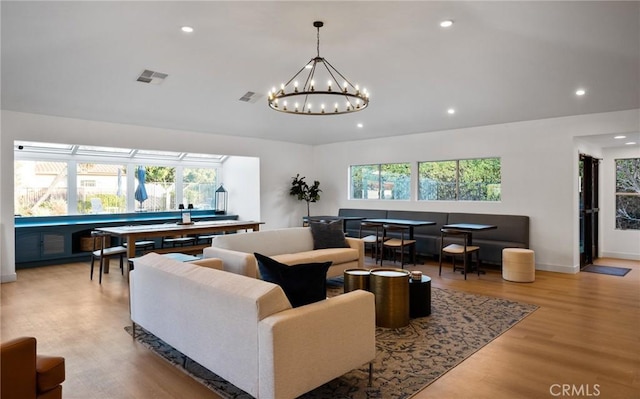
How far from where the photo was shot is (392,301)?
386cm

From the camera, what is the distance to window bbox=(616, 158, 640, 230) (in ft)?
25.7

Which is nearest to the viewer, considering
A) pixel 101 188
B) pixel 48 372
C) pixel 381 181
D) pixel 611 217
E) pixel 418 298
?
pixel 48 372

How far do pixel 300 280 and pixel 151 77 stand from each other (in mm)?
4649

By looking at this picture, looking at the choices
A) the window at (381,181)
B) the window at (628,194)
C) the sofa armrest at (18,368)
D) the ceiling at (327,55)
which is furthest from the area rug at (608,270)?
the sofa armrest at (18,368)

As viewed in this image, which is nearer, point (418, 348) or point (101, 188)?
point (418, 348)

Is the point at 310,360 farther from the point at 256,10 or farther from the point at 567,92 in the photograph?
the point at 567,92

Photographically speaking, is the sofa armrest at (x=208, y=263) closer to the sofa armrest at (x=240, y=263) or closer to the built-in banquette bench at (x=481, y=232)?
the sofa armrest at (x=240, y=263)

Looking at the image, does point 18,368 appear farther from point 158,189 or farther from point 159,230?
point 158,189

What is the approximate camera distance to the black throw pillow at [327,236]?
590cm

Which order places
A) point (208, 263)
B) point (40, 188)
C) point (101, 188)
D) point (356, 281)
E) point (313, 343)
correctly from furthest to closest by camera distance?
point (101, 188), point (40, 188), point (356, 281), point (208, 263), point (313, 343)

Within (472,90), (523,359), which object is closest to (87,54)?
(472,90)

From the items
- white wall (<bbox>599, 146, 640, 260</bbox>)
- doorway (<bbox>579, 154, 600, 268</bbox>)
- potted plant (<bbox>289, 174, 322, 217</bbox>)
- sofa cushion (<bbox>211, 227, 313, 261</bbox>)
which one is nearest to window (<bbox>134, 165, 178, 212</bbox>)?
potted plant (<bbox>289, 174, 322, 217</bbox>)

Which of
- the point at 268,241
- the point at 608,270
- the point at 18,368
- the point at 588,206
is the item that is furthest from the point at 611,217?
the point at 18,368

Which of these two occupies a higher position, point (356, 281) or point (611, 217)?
point (611, 217)
